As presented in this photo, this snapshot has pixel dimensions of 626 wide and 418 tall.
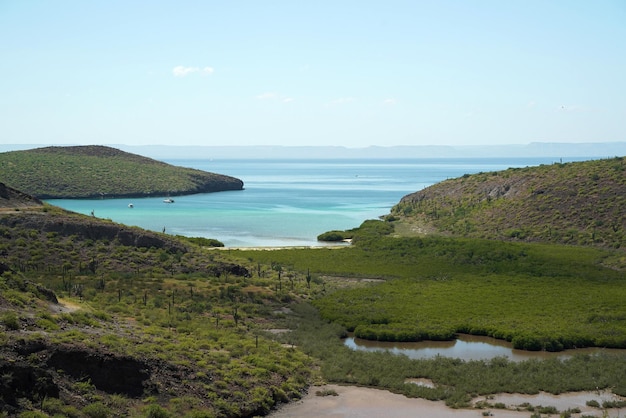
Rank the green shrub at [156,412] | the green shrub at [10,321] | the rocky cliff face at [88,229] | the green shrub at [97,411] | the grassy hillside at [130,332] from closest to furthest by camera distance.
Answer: the green shrub at [97,411]
the green shrub at [156,412]
the grassy hillside at [130,332]
the green shrub at [10,321]
the rocky cliff face at [88,229]

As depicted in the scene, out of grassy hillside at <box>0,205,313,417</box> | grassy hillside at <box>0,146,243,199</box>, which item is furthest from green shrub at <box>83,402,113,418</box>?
grassy hillside at <box>0,146,243,199</box>

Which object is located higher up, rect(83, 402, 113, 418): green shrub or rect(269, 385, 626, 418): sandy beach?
rect(83, 402, 113, 418): green shrub

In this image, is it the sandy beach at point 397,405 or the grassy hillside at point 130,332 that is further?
the sandy beach at point 397,405

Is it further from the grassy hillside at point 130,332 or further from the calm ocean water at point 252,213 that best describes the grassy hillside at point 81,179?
the grassy hillside at point 130,332

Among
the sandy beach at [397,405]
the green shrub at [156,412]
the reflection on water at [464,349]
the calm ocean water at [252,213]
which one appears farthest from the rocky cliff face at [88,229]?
the green shrub at [156,412]

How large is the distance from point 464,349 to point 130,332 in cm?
1757

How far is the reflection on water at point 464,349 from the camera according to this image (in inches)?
1492

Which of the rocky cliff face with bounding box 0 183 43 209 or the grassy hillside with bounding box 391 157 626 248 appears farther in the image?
the grassy hillside with bounding box 391 157 626 248

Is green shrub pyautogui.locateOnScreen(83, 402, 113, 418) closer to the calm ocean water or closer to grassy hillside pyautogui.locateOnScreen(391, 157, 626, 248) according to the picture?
the calm ocean water

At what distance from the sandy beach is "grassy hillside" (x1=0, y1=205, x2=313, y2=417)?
1179 millimetres

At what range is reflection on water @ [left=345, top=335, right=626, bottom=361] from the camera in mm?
37906

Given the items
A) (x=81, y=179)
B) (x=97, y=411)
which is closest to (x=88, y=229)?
(x=97, y=411)

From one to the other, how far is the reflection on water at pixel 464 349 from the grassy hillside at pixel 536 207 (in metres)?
35.9

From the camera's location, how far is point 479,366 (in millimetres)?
34688
